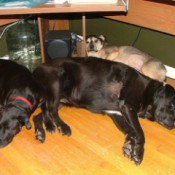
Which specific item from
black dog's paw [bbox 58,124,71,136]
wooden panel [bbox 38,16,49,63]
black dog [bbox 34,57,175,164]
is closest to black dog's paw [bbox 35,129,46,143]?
black dog [bbox 34,57,175,164]

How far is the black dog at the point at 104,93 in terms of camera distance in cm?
208

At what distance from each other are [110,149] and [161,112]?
0.45m

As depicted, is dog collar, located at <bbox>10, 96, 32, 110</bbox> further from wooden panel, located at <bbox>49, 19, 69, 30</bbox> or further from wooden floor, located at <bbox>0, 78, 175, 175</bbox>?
wooden panel, located at <bbox>49, 19, 69, 30</bbox>

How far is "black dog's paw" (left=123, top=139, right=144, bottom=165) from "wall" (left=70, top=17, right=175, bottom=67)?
1.15 meters

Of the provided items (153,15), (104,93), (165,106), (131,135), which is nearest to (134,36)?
(153,15)

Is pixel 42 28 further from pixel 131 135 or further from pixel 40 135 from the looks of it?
pixel 131 135

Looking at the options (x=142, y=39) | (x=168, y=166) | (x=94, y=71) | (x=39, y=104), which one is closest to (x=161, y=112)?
(x=168, y=166)

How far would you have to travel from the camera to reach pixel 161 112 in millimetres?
2070

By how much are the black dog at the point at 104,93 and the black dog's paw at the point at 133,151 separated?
0.04m

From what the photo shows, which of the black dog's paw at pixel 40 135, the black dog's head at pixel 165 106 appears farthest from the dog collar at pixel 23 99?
the black dog's head at pixel 165 106

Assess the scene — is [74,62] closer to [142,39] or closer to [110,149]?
[110,149]

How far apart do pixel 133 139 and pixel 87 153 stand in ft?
1.08

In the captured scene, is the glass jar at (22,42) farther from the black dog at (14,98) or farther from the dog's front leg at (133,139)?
the dog's front leg at (133,139)

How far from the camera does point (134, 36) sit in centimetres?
303
